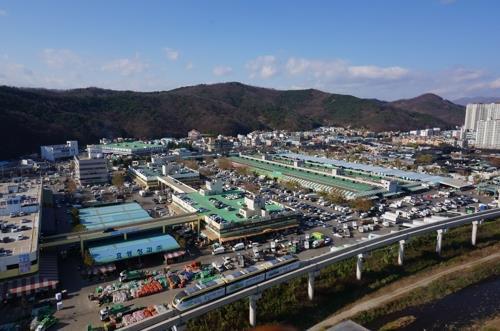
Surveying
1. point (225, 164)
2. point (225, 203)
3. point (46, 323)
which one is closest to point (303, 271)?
point (46, 323)

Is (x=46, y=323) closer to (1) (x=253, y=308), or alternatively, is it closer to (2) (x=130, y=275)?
(2) (x=130, y=275)

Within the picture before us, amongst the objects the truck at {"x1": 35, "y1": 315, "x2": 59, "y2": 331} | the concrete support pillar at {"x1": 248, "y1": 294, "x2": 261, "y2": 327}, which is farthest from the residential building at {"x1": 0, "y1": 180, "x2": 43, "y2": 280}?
the concrete support pillar at {"x1": 248, "y1": 294, "x2": 261, "y2": 327}

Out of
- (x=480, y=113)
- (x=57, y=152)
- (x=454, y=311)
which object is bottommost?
(x=454, y=311)

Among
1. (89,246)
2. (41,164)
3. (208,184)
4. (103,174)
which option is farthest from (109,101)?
(89,246)

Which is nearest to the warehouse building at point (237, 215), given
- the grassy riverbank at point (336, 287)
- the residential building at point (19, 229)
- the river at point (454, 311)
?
the grassy riverbank at point (336, 287)

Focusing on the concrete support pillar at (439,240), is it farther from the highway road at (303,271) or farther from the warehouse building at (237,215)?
the warehouse building at (237,215)

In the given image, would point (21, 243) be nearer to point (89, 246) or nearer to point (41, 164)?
point (89, 246)

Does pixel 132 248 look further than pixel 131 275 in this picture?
Yes

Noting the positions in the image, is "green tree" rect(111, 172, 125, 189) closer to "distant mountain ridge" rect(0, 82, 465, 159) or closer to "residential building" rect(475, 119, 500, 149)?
"distant mountain ridge" rect(0, 82, 465, 159)
